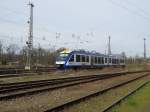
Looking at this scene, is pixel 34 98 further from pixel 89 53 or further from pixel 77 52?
pixel 89 53

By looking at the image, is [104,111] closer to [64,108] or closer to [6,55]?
[64,108]

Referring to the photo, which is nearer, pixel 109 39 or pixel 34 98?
pixel 34 98

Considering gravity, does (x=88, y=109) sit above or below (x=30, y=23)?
below

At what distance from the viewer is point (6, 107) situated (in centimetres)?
1193

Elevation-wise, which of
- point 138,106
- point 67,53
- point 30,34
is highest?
point 30,34

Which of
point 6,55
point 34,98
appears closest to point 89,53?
point 34,98

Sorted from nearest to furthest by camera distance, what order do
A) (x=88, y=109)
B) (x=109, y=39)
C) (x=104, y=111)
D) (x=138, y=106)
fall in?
(x=104, y=111)
(x=88, y=109)
(x=138, y=106)
(x=109, y=39)

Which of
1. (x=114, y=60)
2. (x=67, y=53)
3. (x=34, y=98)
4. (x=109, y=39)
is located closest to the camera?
(x=34, y=98)

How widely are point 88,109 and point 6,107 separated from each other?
303 cm

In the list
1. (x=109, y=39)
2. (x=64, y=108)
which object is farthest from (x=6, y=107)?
(x=109, y=39)

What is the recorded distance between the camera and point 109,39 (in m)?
80.2

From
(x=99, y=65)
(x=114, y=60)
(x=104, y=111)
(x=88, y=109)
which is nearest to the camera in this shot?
(x=104, y=111)

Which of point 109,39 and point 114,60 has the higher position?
point 109,39

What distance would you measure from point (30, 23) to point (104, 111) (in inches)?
1531
